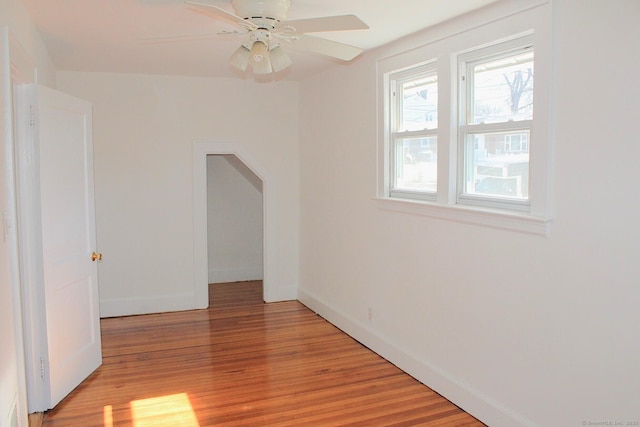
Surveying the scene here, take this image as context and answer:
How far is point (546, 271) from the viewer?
2.82 metres

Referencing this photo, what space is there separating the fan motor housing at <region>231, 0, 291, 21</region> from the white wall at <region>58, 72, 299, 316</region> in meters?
3.25

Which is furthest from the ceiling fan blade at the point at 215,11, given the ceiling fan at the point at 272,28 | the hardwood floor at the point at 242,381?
the hardwood floor at the point at 242,381

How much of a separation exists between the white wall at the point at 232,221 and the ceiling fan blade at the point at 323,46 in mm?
4448

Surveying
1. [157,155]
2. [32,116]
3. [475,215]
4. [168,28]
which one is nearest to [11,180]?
[32,116]

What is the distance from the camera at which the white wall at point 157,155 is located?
5.54m

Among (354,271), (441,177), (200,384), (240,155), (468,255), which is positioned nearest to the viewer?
(468,255)

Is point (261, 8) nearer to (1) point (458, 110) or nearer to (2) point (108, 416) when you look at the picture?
(1) point (458, 110)

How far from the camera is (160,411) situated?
3.53 m

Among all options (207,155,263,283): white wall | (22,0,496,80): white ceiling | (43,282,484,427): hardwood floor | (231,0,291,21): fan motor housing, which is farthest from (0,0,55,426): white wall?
(207,155,263,283): white wall

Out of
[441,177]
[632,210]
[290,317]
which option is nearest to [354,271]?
[290,317]

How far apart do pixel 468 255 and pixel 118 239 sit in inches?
149

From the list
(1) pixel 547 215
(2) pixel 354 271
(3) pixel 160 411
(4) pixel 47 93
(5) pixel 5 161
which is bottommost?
(3) pixel 160 411

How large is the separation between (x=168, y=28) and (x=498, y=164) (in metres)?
2.40

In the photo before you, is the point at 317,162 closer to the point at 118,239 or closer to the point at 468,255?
the point at 118,239
